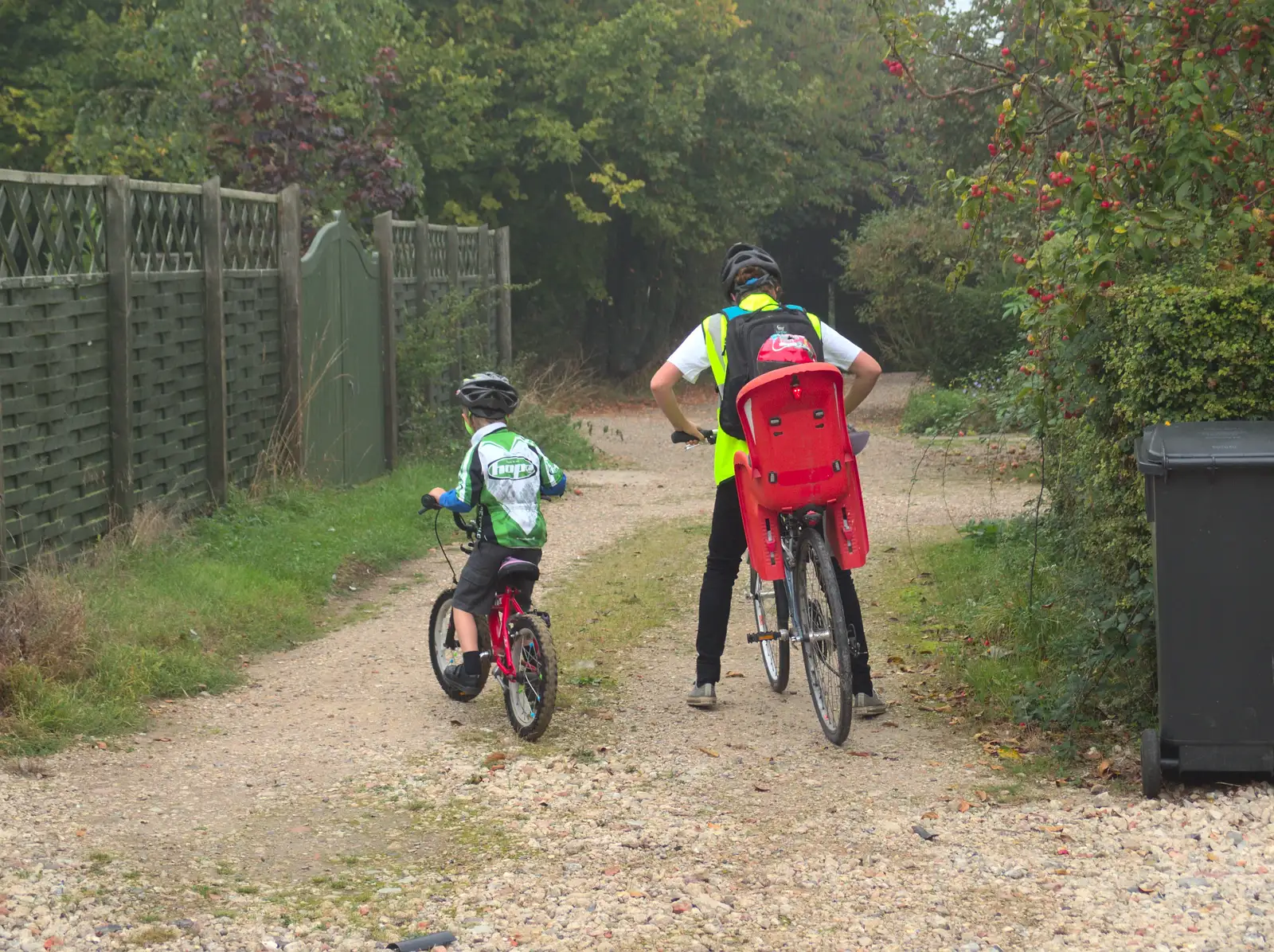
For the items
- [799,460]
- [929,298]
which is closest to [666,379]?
[799,460]

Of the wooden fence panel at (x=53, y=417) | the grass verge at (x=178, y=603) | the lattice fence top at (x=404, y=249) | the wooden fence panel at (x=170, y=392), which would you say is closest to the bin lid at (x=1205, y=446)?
the grass verge at (x=178, y=603)

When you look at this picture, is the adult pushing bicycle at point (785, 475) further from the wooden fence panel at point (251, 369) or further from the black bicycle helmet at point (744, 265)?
the wooden fence panel at point (251, 369)

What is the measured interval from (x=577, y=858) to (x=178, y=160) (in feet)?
39.8

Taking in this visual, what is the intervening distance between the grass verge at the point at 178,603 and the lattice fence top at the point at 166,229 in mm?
1496

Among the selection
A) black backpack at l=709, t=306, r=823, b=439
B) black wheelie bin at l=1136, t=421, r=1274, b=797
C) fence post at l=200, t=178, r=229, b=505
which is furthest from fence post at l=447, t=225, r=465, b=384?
black wheelie bin at l=1136, t=421, r=1274, b=797

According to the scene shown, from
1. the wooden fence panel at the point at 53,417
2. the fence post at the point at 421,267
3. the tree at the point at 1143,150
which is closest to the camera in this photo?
the tree at the point at 1143,150

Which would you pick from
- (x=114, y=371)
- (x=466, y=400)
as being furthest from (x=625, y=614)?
(x=114, y=371)

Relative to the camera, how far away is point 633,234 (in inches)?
1056

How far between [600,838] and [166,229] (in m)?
6.01

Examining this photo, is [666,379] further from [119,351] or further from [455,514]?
[119,351]

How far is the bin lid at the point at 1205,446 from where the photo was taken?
15.3ft

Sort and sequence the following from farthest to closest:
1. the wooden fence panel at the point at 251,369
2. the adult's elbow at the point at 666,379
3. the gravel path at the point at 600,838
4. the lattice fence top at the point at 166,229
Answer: the wooden fence panel at the point at 251,369 → the lattice fence top at the point at 166,229 → the adult's elbow at the point at 666,379 → the gravel path at the point at 600,838

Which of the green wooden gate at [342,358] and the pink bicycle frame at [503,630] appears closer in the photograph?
the pink bicycle frame at [503,630]

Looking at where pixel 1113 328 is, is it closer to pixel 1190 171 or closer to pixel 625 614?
pixel 1190 171
